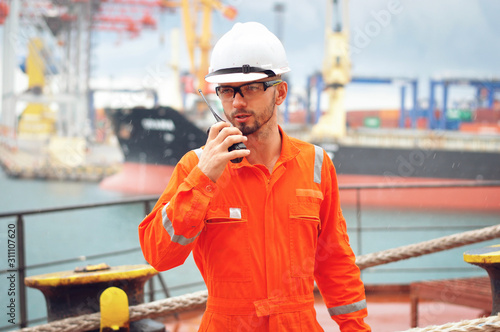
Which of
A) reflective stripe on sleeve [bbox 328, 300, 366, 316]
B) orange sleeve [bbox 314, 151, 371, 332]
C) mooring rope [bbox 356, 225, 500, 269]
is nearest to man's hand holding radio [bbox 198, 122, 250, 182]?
orange sleeve [bbox 314, 151, 371, 332]

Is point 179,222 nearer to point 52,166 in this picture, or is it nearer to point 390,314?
point 390,314

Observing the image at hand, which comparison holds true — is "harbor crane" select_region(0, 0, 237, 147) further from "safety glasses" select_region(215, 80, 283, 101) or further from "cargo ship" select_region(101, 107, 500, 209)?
"safety glasses" select_region(215, 80, 283, 101)

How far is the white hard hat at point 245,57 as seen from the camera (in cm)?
147

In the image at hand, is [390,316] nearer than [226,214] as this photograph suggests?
No

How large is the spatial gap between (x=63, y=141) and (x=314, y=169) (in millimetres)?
44420

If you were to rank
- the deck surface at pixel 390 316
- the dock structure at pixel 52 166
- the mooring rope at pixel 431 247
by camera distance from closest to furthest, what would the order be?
the mooring rope at pixel 431 247
the deck surface at pixel 390 316
the dock structure at pixel 52 166

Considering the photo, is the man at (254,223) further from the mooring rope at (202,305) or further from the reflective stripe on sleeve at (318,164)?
the mooring rope at (202,305)

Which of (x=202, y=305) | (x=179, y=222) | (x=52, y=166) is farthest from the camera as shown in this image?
(x=52, y=166)

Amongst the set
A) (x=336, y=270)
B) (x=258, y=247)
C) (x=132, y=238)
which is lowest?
(x=132, y=238)

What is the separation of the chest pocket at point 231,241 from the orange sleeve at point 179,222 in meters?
0.11

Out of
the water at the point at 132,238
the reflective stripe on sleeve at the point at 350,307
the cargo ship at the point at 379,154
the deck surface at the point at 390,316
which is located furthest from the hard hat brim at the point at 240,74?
the cargo ship at the point at 379,154

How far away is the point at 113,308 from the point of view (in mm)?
2330

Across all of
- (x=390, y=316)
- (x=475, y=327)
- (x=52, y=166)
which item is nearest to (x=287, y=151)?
(x=475, y=327)

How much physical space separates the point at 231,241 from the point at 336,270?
38 cm
